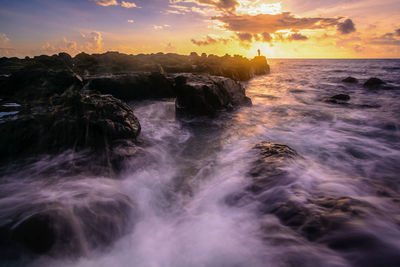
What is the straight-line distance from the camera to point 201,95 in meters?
8.32

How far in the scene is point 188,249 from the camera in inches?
96.5

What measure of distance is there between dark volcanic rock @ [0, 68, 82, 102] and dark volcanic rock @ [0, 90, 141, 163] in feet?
11.4

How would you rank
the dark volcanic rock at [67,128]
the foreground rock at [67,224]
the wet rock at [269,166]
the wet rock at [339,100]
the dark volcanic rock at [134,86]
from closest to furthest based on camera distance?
the foreground rock at [67,224]
the wet rock at [269,166]
the dark volcanic rock at [67,128]
the dark volcanic rock at [134,86]
the wet rock at [339,100]

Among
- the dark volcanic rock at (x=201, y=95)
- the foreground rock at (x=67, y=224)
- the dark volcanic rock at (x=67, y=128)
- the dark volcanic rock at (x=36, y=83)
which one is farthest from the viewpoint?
the dark volcanic rock at (x=201, y=95)

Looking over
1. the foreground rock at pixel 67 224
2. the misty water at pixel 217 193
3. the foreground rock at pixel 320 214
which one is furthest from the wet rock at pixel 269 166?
the foreground rock at pixel 67 224

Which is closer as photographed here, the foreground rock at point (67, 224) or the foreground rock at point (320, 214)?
the foreground rock at point (320, 214)

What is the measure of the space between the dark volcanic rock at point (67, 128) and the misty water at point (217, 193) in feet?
1.57

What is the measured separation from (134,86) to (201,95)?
4956mm

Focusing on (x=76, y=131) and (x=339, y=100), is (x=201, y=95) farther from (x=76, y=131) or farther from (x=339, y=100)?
(x=339, y=100)

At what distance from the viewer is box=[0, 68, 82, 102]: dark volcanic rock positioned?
7.95 m

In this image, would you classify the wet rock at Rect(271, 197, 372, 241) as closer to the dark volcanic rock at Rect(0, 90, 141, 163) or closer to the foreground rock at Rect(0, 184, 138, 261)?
the foreground rock at Rect(0, 184, 138, 261)

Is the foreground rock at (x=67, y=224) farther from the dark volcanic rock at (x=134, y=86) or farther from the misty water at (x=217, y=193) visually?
the dark volcanic rock at (x=134, y=86)

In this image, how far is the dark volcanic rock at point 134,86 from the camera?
35.1 ft

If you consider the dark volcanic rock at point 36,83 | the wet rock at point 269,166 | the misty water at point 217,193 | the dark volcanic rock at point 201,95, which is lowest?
the misty water at point 217,193
